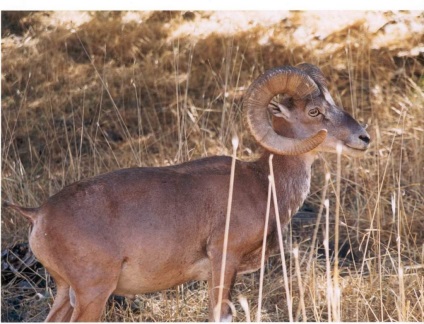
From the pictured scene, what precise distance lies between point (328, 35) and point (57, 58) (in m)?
3.73

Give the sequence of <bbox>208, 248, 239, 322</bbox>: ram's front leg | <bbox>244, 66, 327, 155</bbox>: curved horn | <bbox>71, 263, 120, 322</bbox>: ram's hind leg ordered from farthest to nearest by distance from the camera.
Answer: <bbox>244, 66, 327, 155</bbox>: curved horn, <bbox>208, 248, 239, 322</bbox>: ram's front leg, <bbox>71, 263, 120, 322</bbox>: ram's hind leg

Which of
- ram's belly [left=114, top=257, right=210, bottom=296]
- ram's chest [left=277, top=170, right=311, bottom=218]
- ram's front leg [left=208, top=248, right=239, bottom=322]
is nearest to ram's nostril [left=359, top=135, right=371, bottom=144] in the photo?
ram's chest [left=277, top=170, right=311, bottom=218]

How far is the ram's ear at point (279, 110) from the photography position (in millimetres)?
8586

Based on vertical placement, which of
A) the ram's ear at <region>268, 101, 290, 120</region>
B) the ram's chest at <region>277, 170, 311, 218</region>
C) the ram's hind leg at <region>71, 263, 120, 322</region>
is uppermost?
the ram's ear at <region>268, 101, 290, 120</region>

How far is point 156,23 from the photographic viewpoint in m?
14.2

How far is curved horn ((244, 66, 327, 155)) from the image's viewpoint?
8.36 metres

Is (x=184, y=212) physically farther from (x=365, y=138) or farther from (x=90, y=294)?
(x=365, y=138)

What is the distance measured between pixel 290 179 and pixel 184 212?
1.14 meters

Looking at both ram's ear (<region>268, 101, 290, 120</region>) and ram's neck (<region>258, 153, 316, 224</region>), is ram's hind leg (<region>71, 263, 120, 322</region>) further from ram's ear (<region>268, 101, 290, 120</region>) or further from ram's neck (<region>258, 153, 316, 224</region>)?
ram's ear (<region>268, 101, 290, 120</region>)

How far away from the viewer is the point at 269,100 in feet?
27.7

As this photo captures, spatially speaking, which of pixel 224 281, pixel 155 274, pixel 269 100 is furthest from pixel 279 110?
pixel 155 274

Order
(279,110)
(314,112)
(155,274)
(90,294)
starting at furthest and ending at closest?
(279,110)
(314,112)
(155,274)
(90,294)
